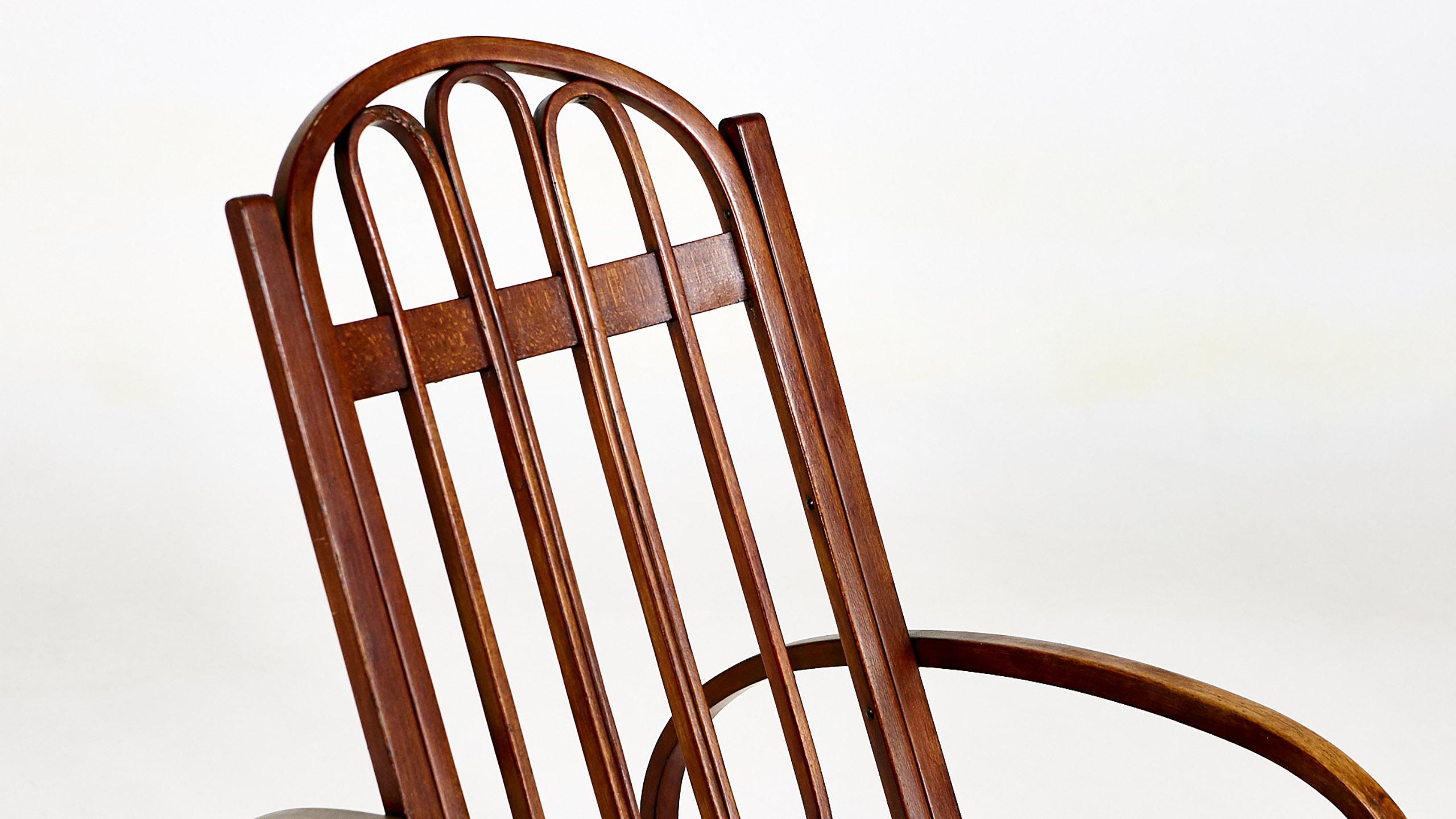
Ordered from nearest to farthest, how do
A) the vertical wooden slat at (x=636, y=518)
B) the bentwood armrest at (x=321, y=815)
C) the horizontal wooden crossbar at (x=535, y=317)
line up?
the bentwood armrest at (x=321, y=815) → the horizontal wooden crossbar at (x=535, y=317) → the vertical wooden slat at (x=636, y=518)

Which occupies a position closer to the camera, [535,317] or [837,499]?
[535,317]

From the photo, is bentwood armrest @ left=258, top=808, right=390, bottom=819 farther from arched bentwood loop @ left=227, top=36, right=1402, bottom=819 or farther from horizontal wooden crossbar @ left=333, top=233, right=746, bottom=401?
horizontal wooden crossbar @ left=333, top=233, right=746, bottom=401

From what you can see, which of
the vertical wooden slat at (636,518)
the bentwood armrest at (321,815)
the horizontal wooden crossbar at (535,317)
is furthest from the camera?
the vertical wooden slat at (636,518)

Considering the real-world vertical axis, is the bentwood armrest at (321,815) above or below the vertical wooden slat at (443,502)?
below

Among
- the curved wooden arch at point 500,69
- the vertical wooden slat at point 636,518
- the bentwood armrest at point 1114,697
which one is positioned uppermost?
the curved wooden arch at point 500,69

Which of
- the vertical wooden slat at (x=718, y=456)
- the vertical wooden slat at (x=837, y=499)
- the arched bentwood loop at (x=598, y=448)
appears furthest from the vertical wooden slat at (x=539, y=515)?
the vertical wooden slat at (x=837, y=499)

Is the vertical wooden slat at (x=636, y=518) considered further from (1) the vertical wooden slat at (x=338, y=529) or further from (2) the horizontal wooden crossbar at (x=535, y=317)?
(1) the vertical wooden slat at (x=338, y=529)

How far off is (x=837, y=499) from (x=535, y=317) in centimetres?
34

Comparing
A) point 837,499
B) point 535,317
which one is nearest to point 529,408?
point 535,317

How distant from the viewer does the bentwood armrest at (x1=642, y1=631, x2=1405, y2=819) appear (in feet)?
3.39

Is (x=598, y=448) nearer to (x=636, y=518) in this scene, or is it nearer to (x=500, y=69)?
(x=636, y=518)

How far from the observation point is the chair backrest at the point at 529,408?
3.43 feet

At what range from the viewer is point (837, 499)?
1365 millimetres

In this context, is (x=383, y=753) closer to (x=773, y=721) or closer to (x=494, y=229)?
(x=773, y=721)
